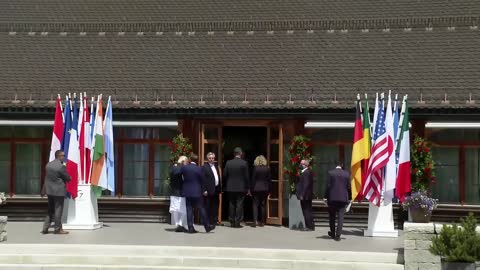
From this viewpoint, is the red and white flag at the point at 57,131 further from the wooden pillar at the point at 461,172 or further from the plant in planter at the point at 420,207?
the wooden pillar at the point at 461,172

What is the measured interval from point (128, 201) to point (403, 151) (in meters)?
6.83

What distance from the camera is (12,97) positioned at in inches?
843

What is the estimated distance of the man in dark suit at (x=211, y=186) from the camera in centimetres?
1927

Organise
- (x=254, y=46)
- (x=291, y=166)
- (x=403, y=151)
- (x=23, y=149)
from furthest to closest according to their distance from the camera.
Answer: (x=254, y=46) → (x=23, y=149) → (x=291, y=166) → (x=403, y=151)

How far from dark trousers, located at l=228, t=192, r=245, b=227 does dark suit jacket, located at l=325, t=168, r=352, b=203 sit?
2.63 meters

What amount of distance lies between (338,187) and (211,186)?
319 cm

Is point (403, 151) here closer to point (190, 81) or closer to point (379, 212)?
point (379, 212)

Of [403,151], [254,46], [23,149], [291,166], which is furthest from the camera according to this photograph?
[254,46]

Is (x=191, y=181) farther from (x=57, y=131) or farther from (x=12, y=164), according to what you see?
(x=12, y=164)

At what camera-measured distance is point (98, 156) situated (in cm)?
1959

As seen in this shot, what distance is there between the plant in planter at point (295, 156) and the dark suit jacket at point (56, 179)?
16.9 feet

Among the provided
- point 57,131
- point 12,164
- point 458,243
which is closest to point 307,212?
point 57,131

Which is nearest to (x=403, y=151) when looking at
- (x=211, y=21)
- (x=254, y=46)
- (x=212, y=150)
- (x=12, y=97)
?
(x=212, y=150)

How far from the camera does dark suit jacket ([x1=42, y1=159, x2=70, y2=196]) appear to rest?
18.0 m
